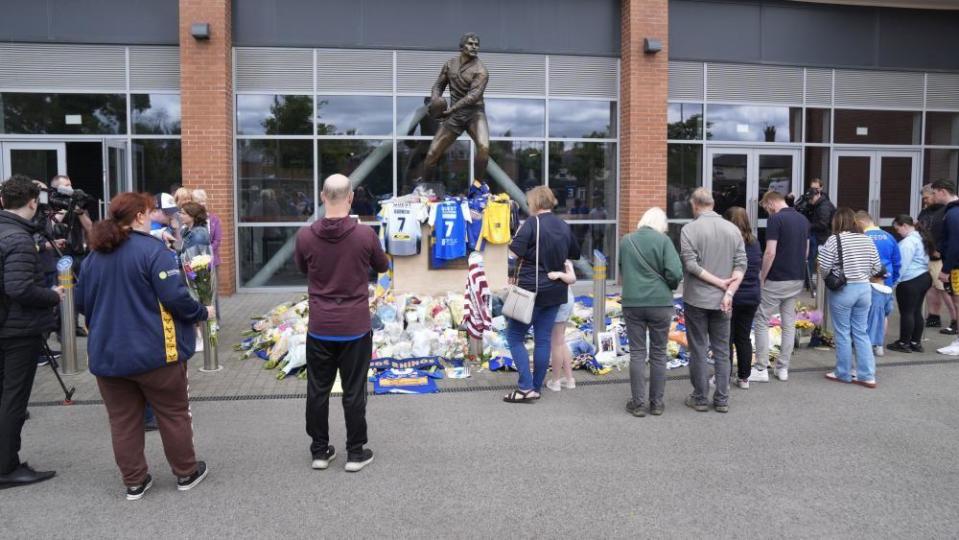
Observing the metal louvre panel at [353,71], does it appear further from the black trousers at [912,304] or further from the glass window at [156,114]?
the black trousers at [912,304]

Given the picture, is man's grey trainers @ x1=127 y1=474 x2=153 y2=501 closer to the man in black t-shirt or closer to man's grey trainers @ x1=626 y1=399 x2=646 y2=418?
man's grey trainers @ x1=626 y1=399 x2=646 y2=418

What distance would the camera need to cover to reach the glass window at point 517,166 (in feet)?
45.4

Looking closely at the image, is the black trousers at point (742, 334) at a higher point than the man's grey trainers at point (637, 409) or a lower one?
higher

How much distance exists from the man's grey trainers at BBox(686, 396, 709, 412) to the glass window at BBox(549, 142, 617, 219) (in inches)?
316

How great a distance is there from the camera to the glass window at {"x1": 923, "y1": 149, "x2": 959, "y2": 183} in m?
15.8

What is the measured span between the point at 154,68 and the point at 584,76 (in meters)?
7.71

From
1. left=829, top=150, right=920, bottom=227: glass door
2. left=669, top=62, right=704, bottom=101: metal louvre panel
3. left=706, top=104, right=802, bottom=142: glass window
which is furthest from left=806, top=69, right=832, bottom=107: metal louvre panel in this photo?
left=669, top=62, right=704, bottom=101: metal louvre panel

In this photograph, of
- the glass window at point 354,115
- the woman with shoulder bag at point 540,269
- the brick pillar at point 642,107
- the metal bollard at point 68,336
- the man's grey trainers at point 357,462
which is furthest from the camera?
the brick pillar at point 642,107

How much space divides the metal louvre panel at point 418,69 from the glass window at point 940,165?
1042 cm

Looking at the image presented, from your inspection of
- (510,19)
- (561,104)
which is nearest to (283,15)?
(510,19)

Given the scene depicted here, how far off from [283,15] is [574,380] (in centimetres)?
904

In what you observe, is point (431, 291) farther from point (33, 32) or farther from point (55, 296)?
point (33, 32)

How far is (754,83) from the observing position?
14570 mm

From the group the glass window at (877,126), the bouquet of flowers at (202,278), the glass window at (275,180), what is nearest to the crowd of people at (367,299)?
the bouquet of flowers at (202,278)
